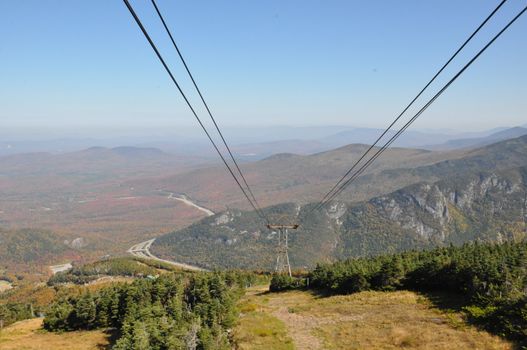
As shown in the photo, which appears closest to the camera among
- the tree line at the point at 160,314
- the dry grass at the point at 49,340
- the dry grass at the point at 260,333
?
the dry grass at the point at 260,333

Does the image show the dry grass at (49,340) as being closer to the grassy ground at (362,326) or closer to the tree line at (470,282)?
the grassy ground at (362,326)

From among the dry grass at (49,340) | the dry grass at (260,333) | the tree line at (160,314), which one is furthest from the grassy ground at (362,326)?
the dry grass at (49,340)

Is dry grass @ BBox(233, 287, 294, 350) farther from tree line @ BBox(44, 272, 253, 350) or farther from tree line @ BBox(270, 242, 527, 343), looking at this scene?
tree line @ BBox(270, 242, 527, 343)

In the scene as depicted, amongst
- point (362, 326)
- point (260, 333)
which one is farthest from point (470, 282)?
point (260, 333)

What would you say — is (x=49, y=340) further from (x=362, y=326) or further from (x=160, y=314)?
(x=362, y=326)

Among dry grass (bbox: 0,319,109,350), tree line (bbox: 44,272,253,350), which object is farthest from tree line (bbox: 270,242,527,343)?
dry grass (bbox: 0,319,109,350)
